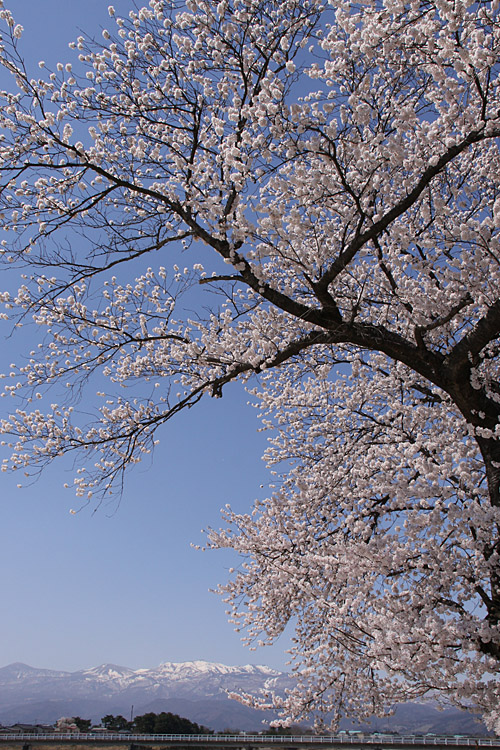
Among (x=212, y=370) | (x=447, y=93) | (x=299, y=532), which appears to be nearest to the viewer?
(x=447, y=93)

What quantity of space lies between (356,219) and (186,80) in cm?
263

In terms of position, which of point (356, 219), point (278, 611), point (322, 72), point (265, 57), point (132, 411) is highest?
point (265, 57)

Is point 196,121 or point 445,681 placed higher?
point 196,121

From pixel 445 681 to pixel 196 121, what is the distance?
6.78m

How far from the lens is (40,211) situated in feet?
20.0

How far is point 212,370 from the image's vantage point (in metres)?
7.39

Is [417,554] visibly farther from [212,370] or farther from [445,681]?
[212,370]

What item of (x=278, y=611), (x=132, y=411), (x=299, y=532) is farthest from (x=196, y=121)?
(x=278, y=611)

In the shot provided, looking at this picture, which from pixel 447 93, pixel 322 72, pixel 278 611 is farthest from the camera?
pixel 278 611

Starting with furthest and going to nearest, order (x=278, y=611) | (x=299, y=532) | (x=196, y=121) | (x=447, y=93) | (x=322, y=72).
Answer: (x=278, y=611) < (x=299, y=532) < (x=196, y=121) < (x=322, y=72) < (x=447, y=93)

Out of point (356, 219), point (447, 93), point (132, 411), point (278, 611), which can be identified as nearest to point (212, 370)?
point (132, 411)

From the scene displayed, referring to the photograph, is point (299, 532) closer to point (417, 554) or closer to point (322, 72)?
point (417, 554)

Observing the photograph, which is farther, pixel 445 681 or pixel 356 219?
pixel 356 219

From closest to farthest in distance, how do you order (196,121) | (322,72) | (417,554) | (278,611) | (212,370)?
1. (322,72)
2. (417,554)
3. (196,121)
4. (212,370)
5. (278,611)
